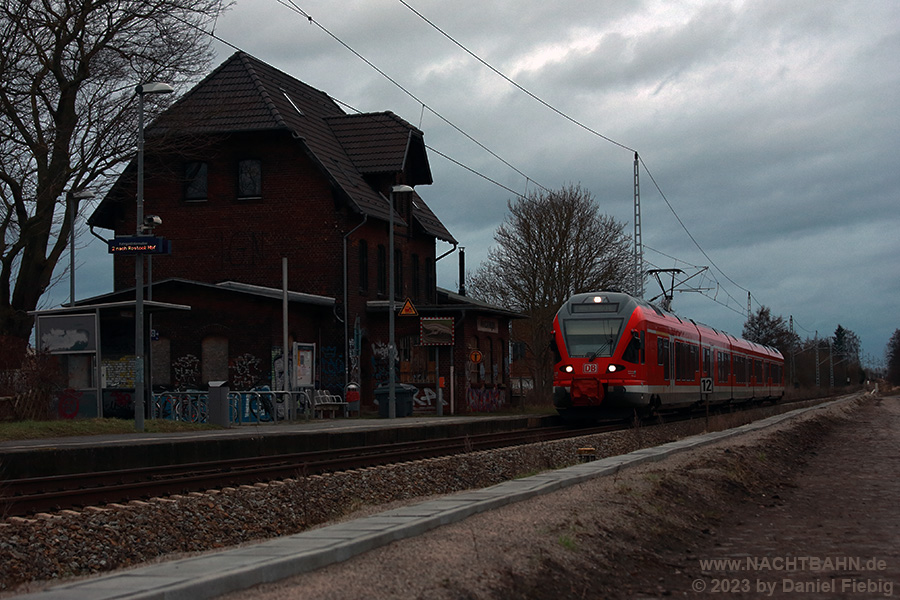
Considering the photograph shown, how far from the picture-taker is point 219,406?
90.5ft

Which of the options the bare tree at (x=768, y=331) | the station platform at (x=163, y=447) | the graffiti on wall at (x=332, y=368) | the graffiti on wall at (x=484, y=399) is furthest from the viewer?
the bare tree at (x=768, y=331)

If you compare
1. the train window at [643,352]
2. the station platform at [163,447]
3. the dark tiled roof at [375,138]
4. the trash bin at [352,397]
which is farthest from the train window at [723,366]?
the dark tiled roof at [375,138]

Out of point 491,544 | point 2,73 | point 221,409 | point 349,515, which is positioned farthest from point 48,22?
point 491,544

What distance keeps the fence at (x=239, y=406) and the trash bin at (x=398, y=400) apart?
9.92 feet

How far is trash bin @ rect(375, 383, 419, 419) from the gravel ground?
19397 millimetres

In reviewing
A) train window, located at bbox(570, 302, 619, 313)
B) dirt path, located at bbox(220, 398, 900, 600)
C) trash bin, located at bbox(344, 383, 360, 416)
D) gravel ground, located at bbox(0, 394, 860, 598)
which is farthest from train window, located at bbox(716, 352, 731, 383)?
gravel ground, located at bbox(0, 394, 860, 598)

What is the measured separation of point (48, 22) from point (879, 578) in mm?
26650

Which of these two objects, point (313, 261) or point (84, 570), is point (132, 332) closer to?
point (313, 261)

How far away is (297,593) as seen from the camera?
593cm

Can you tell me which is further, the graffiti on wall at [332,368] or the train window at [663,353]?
the graffiti on wall at [332,368]

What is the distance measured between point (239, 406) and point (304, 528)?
20.1 metres

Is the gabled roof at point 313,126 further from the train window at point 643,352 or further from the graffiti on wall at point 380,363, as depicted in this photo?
the train window at point 643,352

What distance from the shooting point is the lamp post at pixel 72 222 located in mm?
30247

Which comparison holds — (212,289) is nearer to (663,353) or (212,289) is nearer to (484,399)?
(484,399)
